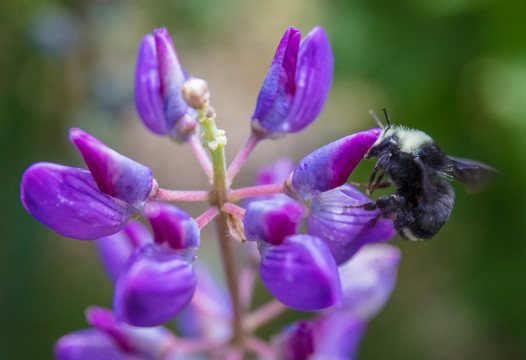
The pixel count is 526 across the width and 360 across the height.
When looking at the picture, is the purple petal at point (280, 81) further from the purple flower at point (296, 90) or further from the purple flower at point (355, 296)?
the purple flower at point (355, 296)

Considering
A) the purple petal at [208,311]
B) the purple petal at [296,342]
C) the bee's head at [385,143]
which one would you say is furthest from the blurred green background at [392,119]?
the bee's head at [385,143]

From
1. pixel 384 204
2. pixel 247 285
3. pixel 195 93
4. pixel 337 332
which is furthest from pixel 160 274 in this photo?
pixel 337 332

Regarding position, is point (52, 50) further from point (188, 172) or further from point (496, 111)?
point (496, 111)

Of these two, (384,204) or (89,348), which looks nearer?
(384,204)

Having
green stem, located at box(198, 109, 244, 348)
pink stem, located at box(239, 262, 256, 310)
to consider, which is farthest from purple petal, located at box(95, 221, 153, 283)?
pink stem, located at box(239, 262, 256, 310)

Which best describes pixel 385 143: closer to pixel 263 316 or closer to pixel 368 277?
pixel 368 277

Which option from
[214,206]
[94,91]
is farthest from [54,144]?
[214,206]
